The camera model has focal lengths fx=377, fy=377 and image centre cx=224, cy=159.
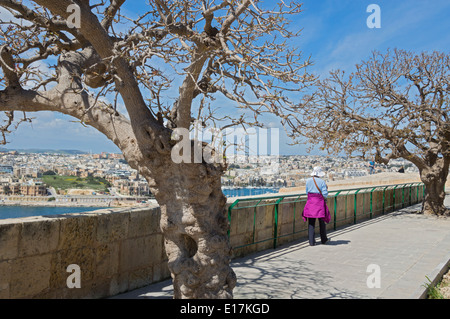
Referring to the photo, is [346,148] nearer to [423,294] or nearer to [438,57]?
[438,57]

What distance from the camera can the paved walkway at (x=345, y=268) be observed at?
19.1ft

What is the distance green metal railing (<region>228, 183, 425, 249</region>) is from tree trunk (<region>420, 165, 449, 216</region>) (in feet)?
5.92

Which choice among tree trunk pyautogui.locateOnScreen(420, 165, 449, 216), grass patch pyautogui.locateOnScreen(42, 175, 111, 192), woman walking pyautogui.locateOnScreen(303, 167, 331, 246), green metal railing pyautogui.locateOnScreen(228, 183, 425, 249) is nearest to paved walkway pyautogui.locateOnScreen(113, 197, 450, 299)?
green metal railing pyautogui.locateOnScreen(228, 183, 425, 249)

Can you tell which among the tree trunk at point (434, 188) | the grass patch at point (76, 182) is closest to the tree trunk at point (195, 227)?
the grass patch at point (76, 182)

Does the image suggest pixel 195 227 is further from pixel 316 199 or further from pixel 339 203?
pixel 339 203

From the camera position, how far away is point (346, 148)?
1466 centimetres

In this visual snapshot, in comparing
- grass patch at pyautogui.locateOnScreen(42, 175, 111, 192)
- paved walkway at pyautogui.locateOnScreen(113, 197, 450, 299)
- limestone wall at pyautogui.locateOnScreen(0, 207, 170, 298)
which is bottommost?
paved walkway at pyautogui.locateOnScreen(113, 197, 450, 299)

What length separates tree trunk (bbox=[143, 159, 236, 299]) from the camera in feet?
14.3

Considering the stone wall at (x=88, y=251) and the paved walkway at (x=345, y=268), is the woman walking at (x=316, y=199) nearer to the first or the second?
the paved walkway at (x=345, y=268)

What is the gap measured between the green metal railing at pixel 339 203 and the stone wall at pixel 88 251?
5.5 inches

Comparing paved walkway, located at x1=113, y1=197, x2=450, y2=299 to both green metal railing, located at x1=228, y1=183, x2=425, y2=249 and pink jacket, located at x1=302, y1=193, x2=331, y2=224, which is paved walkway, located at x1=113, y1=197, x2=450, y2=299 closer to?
green metal railing, located at x1=228, y1=183, x2=425, y2=249

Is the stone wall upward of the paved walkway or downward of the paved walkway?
upward

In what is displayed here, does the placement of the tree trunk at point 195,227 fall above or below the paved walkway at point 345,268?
above
